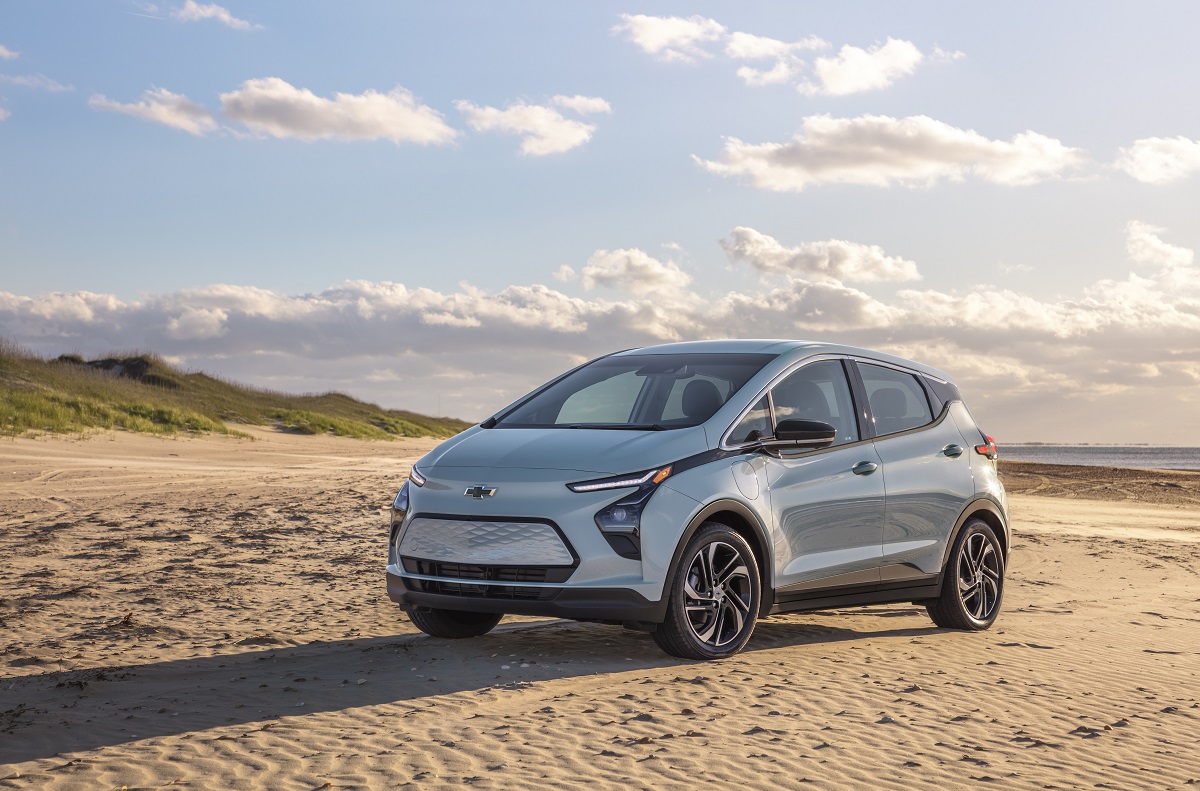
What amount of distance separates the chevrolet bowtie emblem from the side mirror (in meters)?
1.76

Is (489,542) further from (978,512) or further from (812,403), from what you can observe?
(978,512)

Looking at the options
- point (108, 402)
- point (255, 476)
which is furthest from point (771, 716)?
point (108, 402)

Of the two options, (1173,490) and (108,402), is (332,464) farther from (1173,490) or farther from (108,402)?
(1173,490)

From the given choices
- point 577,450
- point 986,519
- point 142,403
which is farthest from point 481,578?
point 142,403

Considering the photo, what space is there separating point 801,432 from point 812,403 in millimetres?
874

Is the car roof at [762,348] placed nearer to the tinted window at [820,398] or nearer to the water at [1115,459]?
the tinted window at [820,398]

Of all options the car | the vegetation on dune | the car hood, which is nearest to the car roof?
the car

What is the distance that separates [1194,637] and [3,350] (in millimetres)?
40250

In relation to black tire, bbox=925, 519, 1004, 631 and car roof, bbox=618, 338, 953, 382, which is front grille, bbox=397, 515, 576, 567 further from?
black tire, bbox=925, 519, 1004, 631

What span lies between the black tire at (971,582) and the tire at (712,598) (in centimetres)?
228

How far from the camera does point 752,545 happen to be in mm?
7664

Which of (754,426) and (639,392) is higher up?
(639,392)

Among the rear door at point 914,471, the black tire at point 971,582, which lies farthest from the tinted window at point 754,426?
the black tire at point 971,582

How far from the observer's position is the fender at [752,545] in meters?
7.11
